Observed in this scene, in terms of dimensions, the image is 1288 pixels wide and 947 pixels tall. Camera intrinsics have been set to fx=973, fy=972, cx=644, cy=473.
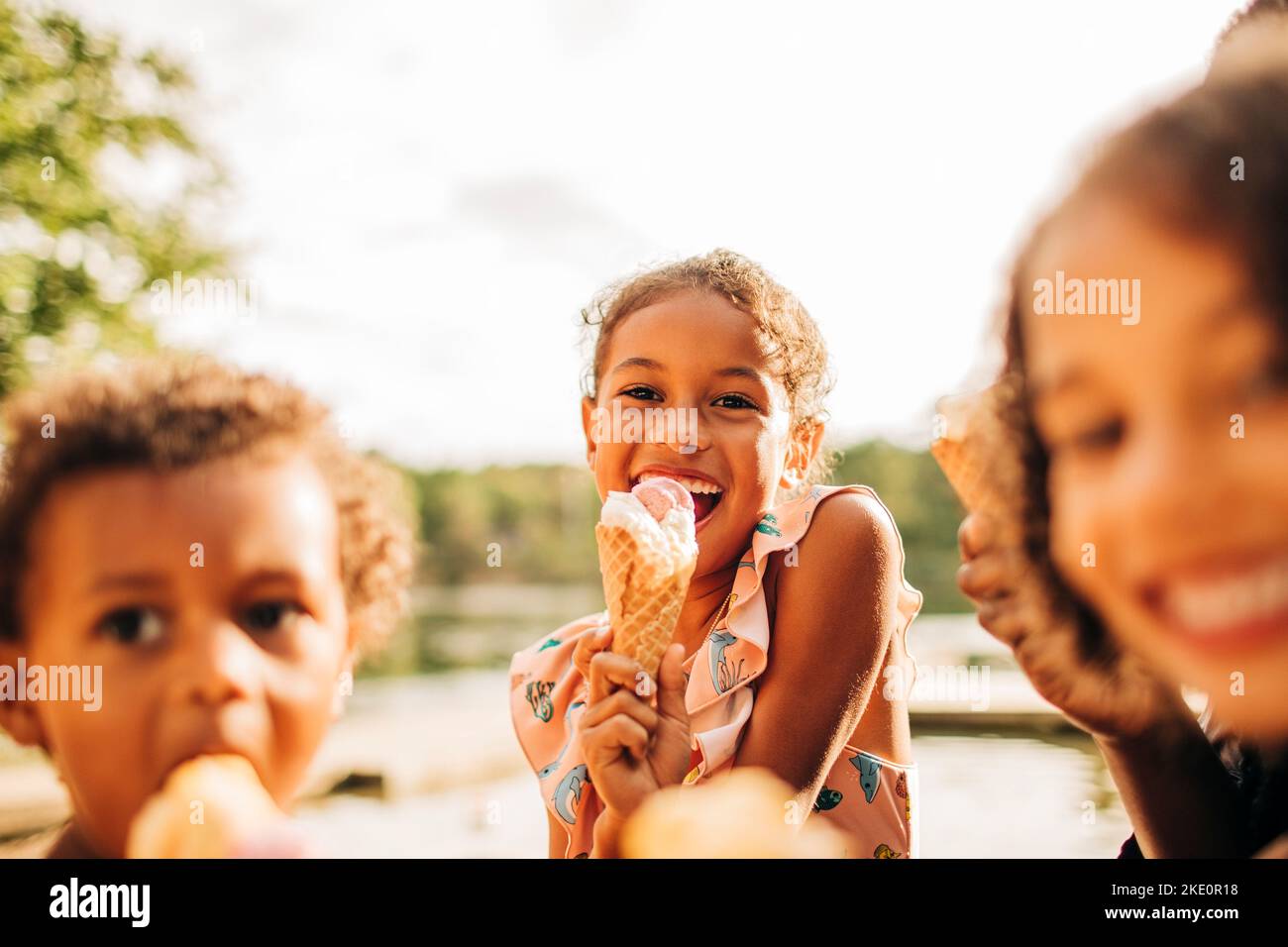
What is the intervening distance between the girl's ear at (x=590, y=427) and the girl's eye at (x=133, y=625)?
0.78 metres

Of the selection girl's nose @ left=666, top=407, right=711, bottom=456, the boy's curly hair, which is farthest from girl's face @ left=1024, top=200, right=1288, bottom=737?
the boy's curly hair

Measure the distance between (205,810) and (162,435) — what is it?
0.46 metres

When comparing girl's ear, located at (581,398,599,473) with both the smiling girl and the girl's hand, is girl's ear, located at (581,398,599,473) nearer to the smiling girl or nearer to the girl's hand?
the smiling girl

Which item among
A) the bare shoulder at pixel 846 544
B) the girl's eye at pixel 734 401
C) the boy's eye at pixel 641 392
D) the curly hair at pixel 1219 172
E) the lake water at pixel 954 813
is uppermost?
the curly hair at pixel 1219 172

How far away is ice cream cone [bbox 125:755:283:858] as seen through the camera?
1149mm

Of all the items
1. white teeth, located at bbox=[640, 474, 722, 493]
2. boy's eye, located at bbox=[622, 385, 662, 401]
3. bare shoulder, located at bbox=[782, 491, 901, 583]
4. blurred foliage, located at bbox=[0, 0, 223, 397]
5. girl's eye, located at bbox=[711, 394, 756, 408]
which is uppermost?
blurred foliage, located at bbox=[0, 0, 223, 397]

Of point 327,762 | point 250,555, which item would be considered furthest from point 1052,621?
point 327,762

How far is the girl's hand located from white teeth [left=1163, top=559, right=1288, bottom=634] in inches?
8.7

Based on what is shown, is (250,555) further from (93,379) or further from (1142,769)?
(1142,769)

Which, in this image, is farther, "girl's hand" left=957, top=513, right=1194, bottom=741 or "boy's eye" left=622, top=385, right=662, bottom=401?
"boy's eye" left=622, top=385, right=662, bottom=401

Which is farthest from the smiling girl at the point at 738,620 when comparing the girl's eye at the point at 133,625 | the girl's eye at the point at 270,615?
the girl's eye at the point at 133,625

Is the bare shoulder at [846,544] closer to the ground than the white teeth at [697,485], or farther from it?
closer to the ground

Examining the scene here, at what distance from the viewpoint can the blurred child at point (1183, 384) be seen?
83cm

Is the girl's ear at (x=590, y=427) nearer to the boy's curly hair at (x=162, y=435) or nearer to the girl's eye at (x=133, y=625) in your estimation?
the boy's curly hair at (x=162, y=435)
